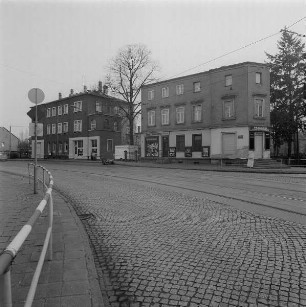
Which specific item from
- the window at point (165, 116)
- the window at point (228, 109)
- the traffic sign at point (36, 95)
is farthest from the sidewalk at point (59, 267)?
the window at point (165, 116)

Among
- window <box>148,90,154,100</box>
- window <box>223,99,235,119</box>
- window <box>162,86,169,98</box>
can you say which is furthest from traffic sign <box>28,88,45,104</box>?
window <box>148,90,154,100</box>

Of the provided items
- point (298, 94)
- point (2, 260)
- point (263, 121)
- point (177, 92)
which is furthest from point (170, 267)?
point (298, 94)

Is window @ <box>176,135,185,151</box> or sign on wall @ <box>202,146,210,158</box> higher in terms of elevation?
window @ <box>176,135,185,151</box>

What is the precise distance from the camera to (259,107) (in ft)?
104

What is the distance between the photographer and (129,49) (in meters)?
42.9

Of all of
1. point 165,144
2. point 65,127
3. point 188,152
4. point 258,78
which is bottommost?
point 188,152

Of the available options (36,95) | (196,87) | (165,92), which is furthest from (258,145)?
(36,95)

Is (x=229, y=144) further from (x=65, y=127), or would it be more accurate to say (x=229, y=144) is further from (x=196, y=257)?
(x=65, y=127)

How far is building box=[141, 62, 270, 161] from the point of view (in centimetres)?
3119

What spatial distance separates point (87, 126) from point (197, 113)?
2321 centimetres

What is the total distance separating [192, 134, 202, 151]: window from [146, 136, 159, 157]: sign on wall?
233 inches

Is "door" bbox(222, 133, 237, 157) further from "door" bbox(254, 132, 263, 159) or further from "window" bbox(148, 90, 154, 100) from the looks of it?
"window" bbox(148, 90, 154, 100)

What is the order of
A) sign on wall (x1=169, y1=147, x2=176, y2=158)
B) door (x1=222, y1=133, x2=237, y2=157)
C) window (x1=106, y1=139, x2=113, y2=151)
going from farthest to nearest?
1. window (x1=106, y1=139, x2=113, y2=151)
2. sign on wall (x1=169, y1=147, x2=176, y2=158)
3. door (x1=222, y1=133, x2=237, y2=157)

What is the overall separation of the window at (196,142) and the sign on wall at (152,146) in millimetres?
5913
